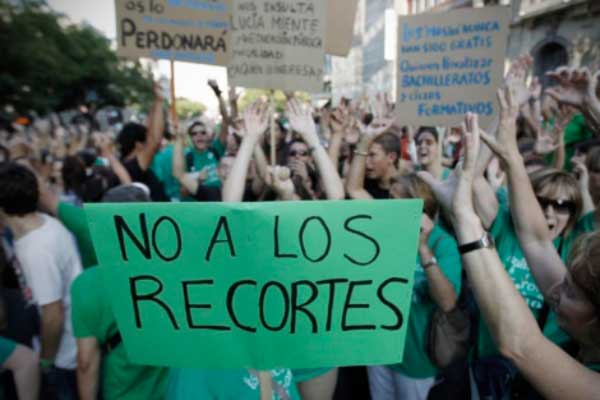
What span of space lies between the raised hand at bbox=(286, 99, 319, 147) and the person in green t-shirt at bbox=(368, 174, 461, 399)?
0.56 meters

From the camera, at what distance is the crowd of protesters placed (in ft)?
4.48

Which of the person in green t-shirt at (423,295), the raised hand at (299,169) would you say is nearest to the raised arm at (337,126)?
the raised hand at (299,169)

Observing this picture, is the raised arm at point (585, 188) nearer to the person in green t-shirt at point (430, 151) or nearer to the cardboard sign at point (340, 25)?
the person in green t-shirt at point (430, 151)

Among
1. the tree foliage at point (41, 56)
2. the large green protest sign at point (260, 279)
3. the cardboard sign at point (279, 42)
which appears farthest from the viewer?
the tree foliage at point (41, 56)

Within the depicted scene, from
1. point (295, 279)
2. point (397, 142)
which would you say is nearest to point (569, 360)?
point (295, 279)

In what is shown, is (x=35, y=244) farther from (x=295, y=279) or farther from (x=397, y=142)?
(x=397, y=142)

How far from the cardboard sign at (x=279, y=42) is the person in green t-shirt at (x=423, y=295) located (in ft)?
3.50

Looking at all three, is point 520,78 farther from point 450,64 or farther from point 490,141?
point 450,64

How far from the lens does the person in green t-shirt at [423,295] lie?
2.16 meters

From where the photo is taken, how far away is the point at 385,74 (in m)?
21.9

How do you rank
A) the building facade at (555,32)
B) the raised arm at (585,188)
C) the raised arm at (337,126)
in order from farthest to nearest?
the building facade at (555,32), the raised arm at (337,126), the raised arm at (585,188)

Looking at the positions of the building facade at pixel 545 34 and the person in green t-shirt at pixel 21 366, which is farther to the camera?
the building facade at pixel 545 34

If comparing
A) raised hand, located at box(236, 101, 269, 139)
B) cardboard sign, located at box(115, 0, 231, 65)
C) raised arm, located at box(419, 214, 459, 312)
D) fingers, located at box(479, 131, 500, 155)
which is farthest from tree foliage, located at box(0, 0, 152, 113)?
fingers, located at box(479, 131, 500, 155)

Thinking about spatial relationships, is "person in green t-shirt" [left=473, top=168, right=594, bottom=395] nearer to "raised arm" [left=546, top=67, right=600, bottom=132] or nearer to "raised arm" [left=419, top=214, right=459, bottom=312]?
"raised arm" [left=419, top=214, right=459, bottom=312]
